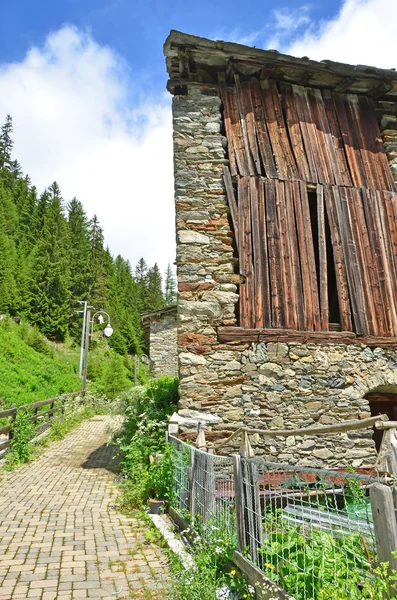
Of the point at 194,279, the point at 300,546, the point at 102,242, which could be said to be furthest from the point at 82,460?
the point at 102,242

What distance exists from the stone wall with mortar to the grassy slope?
11209 millimetres

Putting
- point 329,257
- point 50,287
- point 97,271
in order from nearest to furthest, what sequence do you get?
point 329,257 → point 50,287 → point 97,271

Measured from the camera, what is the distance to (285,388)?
6504mm

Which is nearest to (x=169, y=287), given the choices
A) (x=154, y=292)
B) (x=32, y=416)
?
(x=154, y=292)

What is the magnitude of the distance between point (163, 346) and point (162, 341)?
8.2 inches

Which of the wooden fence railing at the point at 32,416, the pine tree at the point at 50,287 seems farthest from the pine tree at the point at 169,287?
the wooden fence railing at the point at 32,416

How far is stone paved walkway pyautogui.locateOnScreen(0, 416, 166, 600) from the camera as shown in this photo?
3.71 metres

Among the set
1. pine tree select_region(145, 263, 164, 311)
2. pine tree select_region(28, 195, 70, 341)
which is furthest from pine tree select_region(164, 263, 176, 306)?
pine tree select_region(28, 195, 70, 341)

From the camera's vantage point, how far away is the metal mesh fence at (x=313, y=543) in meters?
2.30

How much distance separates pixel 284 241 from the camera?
23.6ft

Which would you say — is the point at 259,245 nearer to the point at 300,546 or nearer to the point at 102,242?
the point at 300,546

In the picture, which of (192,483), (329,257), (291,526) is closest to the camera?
(291,526)

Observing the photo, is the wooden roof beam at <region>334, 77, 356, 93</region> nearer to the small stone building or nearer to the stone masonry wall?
the small stone building

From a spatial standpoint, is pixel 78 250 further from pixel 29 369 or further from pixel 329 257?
pixel 329 257
